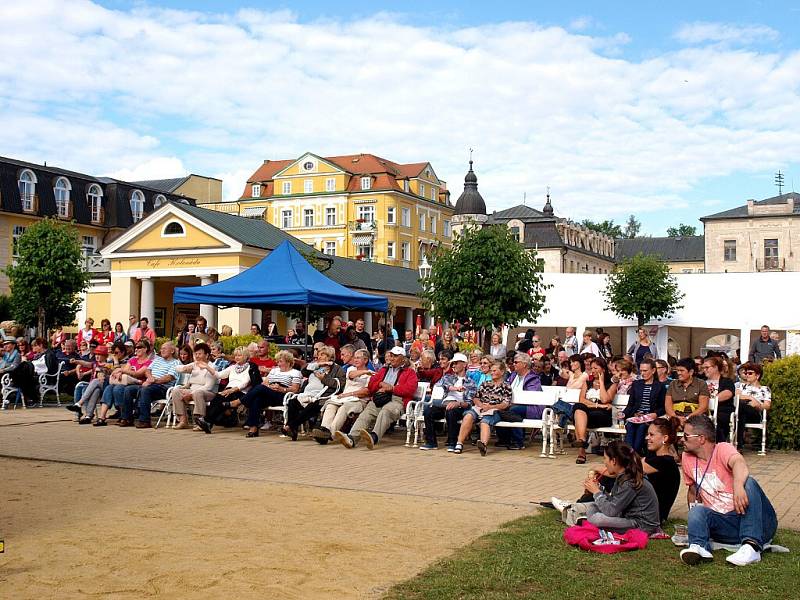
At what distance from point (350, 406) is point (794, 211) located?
245ft

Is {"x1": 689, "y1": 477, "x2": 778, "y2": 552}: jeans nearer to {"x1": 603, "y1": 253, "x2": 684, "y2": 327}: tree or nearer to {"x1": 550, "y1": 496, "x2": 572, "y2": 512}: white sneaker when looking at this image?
{"x1": 550, "y1": 496, "x2": 572, "y2": 512}: white sneaker

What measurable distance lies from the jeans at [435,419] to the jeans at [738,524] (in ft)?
20.8

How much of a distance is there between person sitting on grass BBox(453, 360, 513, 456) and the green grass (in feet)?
18.1

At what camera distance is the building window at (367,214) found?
79.1 metres

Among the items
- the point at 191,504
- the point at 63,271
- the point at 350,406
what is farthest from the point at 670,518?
the point at 63,271

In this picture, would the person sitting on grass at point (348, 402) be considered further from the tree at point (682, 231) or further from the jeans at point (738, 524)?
the tree at point (682, 231)

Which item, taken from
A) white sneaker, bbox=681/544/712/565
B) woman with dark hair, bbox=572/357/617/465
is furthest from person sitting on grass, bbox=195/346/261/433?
white sneaker, bbox=681/544/712/565

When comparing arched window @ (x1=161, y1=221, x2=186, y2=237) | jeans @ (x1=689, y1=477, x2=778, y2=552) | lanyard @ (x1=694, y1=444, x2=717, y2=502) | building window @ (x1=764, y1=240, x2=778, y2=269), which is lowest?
jeans @ (x1=689, y1=477, x2=778, y2=552)

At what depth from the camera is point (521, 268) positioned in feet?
88.1

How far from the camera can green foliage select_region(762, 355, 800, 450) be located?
41.6 ft

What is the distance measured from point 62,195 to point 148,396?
50.4 metres

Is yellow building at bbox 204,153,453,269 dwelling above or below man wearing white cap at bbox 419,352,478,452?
above

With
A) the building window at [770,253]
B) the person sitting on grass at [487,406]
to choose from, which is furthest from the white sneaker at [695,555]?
the building window at [770,253]

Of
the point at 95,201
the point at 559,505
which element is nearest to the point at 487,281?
the point at 559,505
